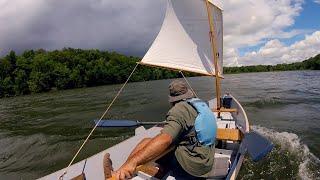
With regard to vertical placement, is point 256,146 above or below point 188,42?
below

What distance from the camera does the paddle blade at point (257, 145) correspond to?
5.54 meters

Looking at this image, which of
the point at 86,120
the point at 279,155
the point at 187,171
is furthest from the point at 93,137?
the point at 187,171

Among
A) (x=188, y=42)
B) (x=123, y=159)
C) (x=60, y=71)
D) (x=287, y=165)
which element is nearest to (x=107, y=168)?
(x=123, y=159)

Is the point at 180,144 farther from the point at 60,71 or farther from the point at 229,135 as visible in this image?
the point at 60,71

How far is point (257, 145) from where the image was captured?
19.0 ft

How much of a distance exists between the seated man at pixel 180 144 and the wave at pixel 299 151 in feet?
14.4

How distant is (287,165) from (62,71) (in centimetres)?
6307

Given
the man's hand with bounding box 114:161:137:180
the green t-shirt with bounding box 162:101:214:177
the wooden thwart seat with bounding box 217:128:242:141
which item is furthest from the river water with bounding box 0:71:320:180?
the man's hand with bounding box 114:161:137:180

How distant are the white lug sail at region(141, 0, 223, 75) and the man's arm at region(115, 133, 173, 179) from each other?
590cm

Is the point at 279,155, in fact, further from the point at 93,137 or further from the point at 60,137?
the point at 60,137

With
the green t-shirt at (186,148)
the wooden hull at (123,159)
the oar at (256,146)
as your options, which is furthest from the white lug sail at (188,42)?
the green t-shirt at (186,148)

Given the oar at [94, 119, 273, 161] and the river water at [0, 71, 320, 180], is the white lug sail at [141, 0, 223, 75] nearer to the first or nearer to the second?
the river water at [0, 71, 320, 180]

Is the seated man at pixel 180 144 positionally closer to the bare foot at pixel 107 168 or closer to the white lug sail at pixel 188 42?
the bare foot at pixel 107 168

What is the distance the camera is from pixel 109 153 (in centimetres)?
686
